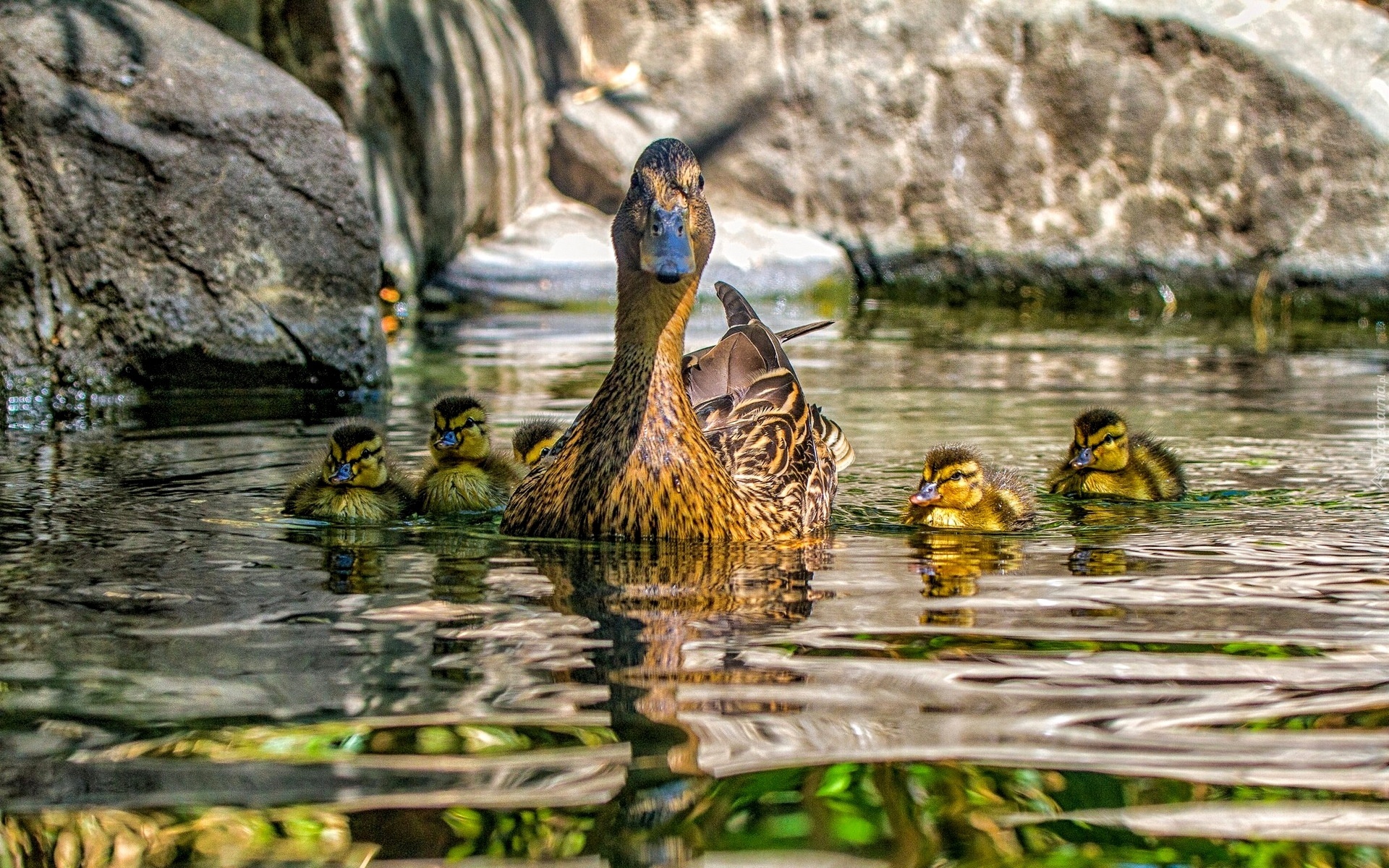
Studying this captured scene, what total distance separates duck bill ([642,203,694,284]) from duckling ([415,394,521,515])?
1385mm

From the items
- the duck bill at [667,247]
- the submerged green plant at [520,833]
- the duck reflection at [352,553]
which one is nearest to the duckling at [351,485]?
A: the duck reflection at [352,553]

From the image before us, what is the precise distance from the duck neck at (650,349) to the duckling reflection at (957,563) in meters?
0.78

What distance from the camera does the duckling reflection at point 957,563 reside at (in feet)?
Answer: 12.0

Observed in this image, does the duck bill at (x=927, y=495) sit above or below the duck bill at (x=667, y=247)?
below

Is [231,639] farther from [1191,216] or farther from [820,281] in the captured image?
[1191,216]

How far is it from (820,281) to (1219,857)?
12155 mm

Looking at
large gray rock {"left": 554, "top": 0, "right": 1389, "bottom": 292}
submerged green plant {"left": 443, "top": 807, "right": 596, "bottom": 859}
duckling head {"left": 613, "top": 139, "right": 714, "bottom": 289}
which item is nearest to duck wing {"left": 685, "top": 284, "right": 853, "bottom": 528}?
duckling head {"left": 613, "top": 139, "right": 714, "bottom": 289}

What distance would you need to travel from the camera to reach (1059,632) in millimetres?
3420

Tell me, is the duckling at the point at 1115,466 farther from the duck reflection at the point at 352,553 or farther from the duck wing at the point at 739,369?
the duck reflection at the point at 352,553

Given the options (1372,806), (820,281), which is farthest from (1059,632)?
(820,281)

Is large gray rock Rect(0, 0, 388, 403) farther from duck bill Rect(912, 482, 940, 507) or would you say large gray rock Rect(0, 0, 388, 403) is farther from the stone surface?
the stone surface

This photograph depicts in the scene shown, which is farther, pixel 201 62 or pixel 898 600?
pixel 201 62

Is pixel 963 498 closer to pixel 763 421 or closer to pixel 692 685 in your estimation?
pixel 763 421

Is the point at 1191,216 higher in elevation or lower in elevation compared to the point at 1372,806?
higher
